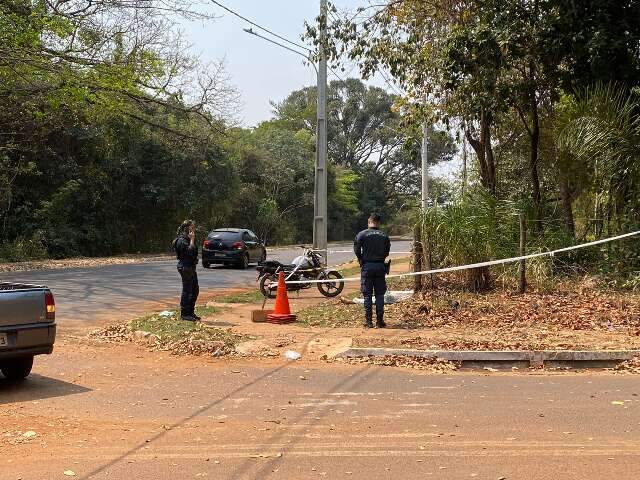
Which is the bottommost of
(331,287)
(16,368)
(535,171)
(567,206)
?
(16,368)

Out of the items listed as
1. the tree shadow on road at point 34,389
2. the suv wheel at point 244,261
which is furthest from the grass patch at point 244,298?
the suv wheel at point 244,261

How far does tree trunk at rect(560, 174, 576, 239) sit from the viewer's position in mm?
15469

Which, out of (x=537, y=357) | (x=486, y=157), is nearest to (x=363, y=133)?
(x=486, y=157)

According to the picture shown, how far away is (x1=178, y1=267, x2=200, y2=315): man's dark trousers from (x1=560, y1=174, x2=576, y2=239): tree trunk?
8.14 m

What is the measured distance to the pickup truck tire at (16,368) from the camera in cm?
823

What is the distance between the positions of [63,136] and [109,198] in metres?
3.95

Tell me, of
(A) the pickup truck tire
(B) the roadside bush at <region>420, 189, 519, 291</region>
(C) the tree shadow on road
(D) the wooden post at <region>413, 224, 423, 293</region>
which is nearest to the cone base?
(D) the wooden post at <region>413, 224, 423, 293</region>

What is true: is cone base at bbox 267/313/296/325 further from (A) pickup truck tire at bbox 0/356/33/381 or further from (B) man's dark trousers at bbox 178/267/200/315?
(A) pickup truck tire at bbox 0/356/33/381

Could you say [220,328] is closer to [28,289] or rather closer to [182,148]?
[28,289]

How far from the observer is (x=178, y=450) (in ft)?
18.2

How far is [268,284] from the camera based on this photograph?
1584 centimetres

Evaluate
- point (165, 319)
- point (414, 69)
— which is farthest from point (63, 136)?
point (165, 319)

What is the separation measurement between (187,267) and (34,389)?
178 inches

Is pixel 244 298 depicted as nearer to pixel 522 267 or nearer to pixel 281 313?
pixel 281 313
